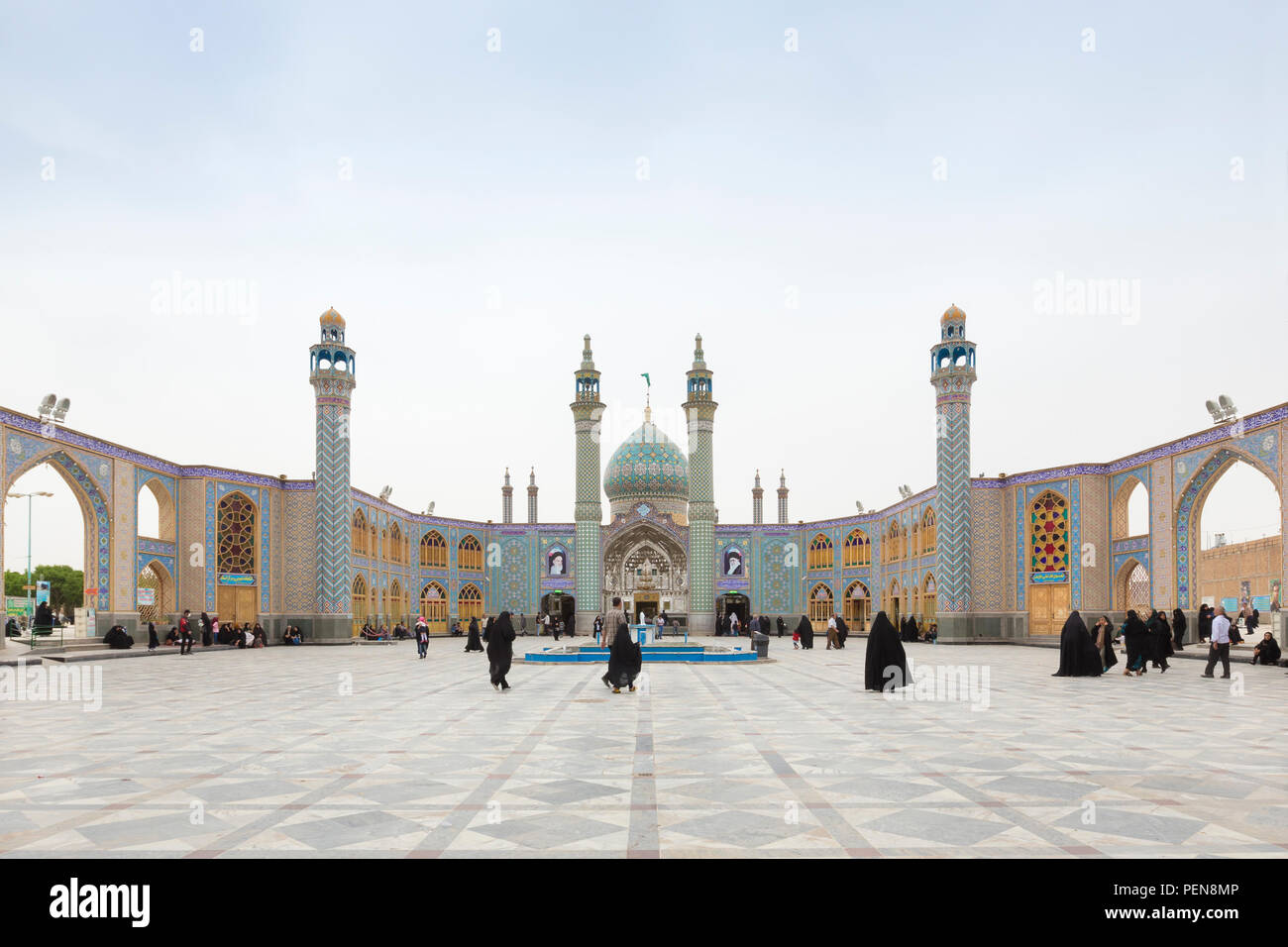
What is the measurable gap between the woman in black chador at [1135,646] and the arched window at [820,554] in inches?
932

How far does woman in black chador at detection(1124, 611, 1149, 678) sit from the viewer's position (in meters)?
13.9

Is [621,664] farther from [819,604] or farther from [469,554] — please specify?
[469,554]

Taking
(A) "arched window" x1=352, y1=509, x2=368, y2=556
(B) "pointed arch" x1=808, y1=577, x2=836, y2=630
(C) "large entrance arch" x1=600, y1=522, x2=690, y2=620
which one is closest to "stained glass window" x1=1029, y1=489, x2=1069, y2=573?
(B) "pointed arch" x1=808, y1=577, x2=836, y2=630

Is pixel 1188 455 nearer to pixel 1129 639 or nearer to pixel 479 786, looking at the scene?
pixel 1129 639

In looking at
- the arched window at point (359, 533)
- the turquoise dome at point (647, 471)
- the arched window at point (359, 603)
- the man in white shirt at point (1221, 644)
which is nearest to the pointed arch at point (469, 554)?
the turquoise dome at point (647, 471)

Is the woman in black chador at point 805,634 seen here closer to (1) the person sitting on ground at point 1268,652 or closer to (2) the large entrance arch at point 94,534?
(1) the person sitting on ground at point 1268,652

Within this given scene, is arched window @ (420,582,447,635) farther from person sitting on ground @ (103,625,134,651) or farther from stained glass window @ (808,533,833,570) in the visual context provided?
person sitting on ground @ (103,625,134,651)

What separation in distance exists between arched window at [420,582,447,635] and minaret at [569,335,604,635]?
5.24 m

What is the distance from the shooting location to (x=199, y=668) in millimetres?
16562

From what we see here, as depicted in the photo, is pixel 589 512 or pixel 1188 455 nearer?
pixel 1188 455

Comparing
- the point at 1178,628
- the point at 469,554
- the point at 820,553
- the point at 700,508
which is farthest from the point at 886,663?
the point at 469,554

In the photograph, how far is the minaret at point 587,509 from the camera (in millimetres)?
36062
